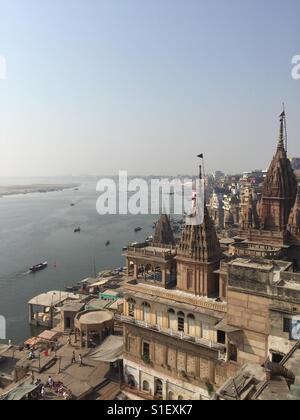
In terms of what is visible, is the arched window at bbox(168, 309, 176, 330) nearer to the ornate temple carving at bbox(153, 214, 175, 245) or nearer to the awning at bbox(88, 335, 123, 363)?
the awning at bbox(88, 335, 123, 363)

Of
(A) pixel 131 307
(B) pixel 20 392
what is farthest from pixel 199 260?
(B) pixel 20 392

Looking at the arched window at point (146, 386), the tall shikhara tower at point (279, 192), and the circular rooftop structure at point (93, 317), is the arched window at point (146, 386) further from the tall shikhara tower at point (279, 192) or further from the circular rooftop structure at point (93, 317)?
the tall shikhara tower at point (279, 192)

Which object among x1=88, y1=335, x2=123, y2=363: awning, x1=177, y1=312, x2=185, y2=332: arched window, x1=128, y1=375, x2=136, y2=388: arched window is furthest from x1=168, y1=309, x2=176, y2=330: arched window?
x1=88, y1=335, x2=123, y2=363: awning

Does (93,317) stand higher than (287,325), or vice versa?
(287,325)

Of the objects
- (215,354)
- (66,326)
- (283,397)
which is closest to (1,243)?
(66,326)

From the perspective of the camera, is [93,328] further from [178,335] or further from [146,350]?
[178,335]
